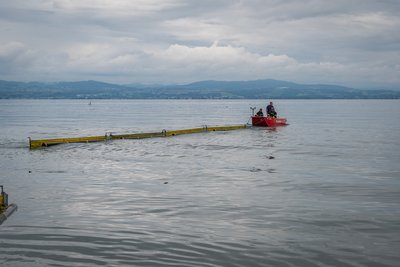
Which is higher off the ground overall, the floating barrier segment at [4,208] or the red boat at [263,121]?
the red boat at [263,121]

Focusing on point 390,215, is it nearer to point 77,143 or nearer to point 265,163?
point 265,163

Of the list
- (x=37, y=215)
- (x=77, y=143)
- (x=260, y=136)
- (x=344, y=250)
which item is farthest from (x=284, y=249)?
(x=260, y=136)

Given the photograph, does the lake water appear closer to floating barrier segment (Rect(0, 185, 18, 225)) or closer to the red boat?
floating barrier segment (Rect(0, 185, 18, 225))

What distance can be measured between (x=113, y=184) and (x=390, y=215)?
1194 centimetres

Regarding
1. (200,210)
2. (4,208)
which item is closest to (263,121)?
(200,210)

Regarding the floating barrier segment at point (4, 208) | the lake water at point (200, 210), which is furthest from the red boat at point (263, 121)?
the floating barrier segment at point (4, 208)

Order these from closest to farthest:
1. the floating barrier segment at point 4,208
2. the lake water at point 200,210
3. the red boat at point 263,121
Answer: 1. the lake water at point 200,210
2. the floating barrier segment at point 4,208
3. the red boat at point 263,121

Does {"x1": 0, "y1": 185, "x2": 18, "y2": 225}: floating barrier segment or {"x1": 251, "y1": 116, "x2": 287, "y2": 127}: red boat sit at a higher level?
{"x1": 251, "y1": 116, "x2": 287, "y2": 127}: red boat

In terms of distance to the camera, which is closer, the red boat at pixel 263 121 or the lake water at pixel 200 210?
the lake water at pixel 200 210

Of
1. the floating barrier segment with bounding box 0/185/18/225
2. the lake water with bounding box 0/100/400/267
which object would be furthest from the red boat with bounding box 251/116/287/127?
the floating barrier segment with bounding box 0/185/18/225

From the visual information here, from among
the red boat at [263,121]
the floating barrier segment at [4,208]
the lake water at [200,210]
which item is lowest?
the lake water at [200,210]

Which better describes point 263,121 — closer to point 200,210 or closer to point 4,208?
point 200,210

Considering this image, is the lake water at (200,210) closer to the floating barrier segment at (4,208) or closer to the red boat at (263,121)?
the floating barrier segment at (4,208)

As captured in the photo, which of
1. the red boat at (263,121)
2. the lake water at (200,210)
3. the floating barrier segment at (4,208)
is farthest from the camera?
the red boat at (263,121)
